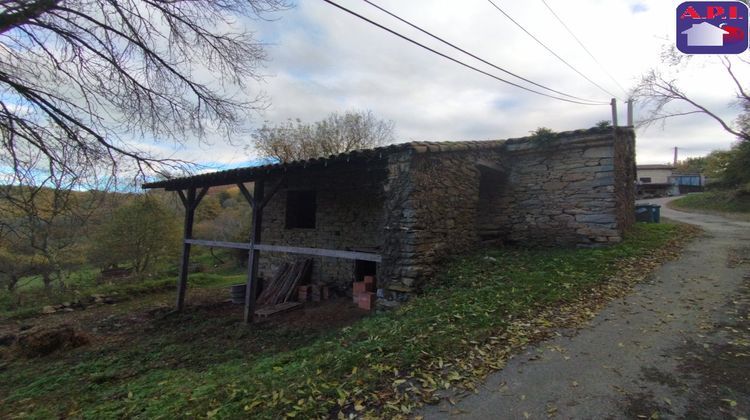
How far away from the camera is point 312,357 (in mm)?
3869

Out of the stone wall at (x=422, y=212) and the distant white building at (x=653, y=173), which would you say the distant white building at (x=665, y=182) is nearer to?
the distant white building at (x=653, y=173)

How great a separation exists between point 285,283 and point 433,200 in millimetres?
4858

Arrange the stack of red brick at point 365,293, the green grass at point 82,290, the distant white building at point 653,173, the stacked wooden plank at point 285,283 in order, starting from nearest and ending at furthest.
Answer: the stack of red brick at point 365,293
the stacked wooden plank at point 285,283
the green grass at point 82,290
the distant white building at point 653,173

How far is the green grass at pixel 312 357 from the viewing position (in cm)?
294

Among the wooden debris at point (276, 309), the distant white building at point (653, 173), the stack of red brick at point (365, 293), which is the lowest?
the wooden debris at point (276, 309)

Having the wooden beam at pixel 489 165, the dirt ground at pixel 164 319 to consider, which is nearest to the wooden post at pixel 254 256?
the dirt ground at pixel 164 319

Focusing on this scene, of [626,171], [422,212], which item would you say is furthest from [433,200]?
[626,171]

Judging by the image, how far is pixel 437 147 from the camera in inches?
245

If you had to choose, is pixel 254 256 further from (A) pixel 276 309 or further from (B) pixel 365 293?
(B) pixel 365 293

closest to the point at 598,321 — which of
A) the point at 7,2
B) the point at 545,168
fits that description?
the point at 545,168

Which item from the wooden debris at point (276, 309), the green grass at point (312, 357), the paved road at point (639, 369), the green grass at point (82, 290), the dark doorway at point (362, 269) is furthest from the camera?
the green grass at point (82, 290)

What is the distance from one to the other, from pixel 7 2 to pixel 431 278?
6224mm

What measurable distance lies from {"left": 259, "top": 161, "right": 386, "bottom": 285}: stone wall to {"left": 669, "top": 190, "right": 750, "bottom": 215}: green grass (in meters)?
20.9

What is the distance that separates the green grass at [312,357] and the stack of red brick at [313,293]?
1.69m
